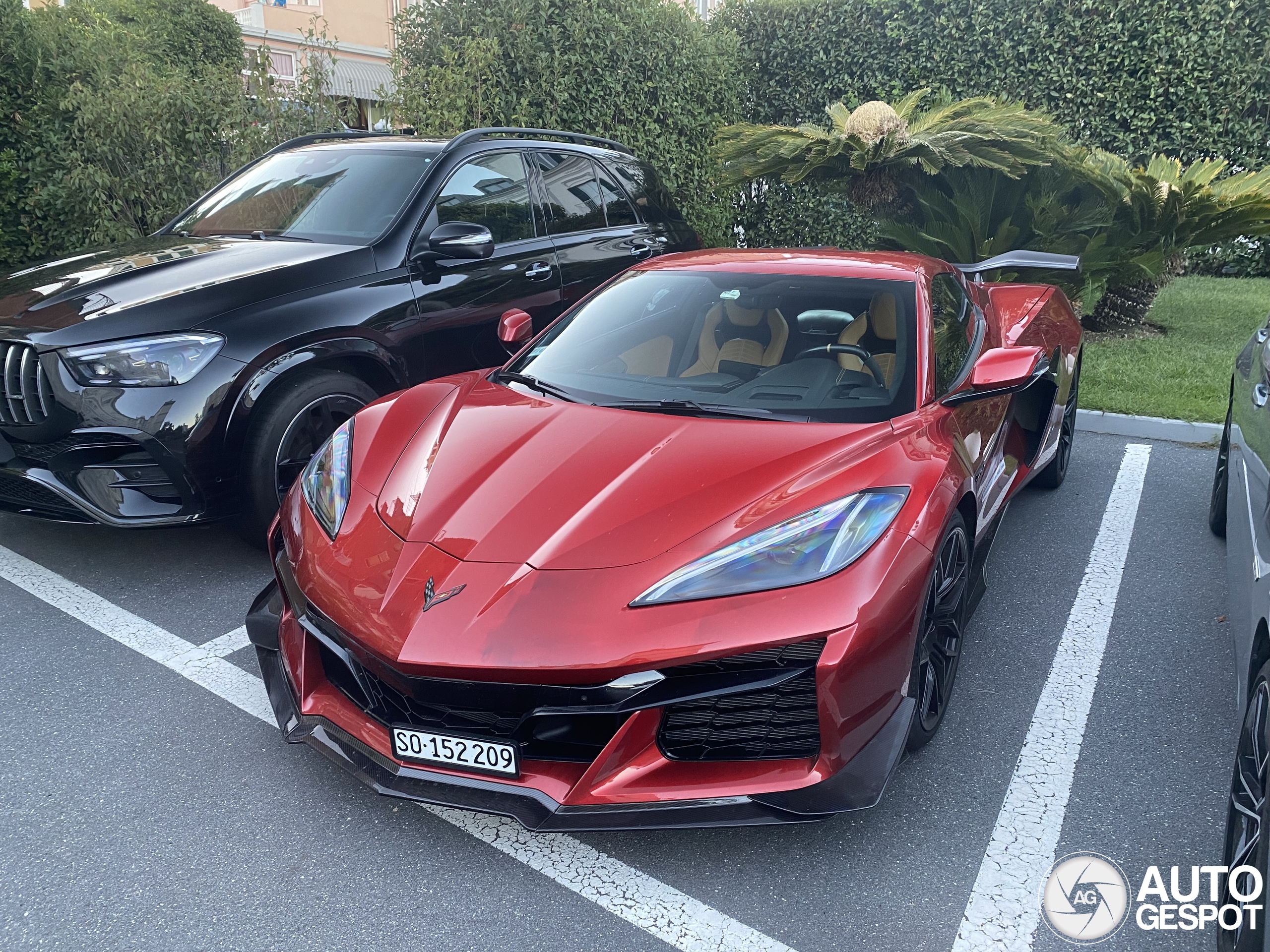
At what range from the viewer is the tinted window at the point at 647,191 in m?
5.93

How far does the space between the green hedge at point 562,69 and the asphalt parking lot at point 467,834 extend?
5.78 meters

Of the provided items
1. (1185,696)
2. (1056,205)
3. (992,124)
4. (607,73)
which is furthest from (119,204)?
(1185,696)

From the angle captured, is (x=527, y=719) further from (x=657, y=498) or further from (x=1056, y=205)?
(x=1056, y=205)

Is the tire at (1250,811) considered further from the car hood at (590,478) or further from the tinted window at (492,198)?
the tinted window at (492,198)

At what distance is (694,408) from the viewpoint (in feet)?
9.51

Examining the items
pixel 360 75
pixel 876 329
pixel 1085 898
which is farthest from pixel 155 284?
pixel 360 75

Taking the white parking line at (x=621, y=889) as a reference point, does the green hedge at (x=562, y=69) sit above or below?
above

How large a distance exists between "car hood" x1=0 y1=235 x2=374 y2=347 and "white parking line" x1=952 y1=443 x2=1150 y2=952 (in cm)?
321

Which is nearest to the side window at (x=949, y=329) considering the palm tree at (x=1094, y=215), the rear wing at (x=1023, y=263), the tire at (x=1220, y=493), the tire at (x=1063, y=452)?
the tire at (x=1063, y=452)

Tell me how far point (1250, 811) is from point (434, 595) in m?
1.72

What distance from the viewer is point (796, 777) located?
2068 mm

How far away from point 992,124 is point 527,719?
7070 millimetres

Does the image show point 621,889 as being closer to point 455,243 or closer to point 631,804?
point 631,804

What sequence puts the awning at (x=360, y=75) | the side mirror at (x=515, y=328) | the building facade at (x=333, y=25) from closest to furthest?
the side mirror at (x=515, y=328) < the awning at (x=360, y=75) < the building facade at (x=333, y=25)
